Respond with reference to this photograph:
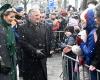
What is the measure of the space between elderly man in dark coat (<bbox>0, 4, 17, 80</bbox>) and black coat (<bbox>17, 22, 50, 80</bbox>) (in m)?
1.14

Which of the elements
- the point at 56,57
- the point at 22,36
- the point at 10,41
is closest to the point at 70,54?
the point at 22,36

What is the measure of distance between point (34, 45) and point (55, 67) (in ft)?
21.6

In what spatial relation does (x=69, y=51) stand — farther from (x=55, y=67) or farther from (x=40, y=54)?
(x=55, y=67)

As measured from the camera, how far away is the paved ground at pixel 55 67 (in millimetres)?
13995

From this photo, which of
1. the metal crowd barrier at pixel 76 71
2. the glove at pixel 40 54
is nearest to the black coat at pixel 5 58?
the glove at pixel 40 54

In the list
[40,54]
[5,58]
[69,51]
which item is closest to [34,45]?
[40,54]

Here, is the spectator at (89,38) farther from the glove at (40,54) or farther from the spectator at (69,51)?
the glove at (40,54)

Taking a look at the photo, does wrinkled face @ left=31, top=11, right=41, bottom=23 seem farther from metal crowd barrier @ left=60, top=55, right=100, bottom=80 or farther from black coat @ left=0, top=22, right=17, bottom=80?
black coat @ left=0, top=22, right=17, bottom=80

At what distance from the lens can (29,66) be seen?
9922 millimetres

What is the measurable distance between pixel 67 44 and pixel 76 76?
1549 mm

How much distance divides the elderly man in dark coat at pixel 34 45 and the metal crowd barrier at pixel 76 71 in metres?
0.50

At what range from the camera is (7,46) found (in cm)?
842

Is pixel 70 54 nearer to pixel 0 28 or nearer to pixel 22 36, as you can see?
pixel 22 36

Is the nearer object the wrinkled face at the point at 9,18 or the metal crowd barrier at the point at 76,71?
the metal crowd barrier at the point at 76,71
